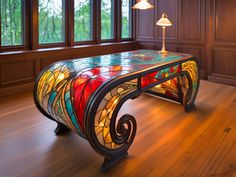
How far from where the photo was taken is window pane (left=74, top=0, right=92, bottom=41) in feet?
18.1

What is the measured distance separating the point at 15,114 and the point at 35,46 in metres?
1.70

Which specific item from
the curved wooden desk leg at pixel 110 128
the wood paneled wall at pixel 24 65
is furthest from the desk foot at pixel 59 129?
the wood paneled wall at pixel 24 65

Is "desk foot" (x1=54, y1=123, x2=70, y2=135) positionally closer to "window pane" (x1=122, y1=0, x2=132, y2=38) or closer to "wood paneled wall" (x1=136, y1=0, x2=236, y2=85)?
"wood paneled wall" (x1=136, y1=0, x2=236, y2=85)

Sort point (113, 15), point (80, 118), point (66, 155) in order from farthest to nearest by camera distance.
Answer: point (113, 15) < point (66, 155) < point (80, 118)

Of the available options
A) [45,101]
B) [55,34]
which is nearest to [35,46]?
[55,34]

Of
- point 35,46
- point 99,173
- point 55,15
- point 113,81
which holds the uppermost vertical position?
point 55,15

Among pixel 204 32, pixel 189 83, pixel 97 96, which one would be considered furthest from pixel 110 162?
pixel 204 32

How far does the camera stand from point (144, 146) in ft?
8.46

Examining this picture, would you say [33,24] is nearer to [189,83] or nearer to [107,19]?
[107,19]

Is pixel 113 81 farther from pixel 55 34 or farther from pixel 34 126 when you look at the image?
pixel 55 34

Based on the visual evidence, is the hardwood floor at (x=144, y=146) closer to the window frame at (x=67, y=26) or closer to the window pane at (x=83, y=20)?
the window frame at (x=67, y=26)

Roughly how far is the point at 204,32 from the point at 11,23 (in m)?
3.77

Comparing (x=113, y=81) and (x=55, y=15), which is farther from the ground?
(x=55, y=15)

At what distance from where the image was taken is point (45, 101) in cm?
248
